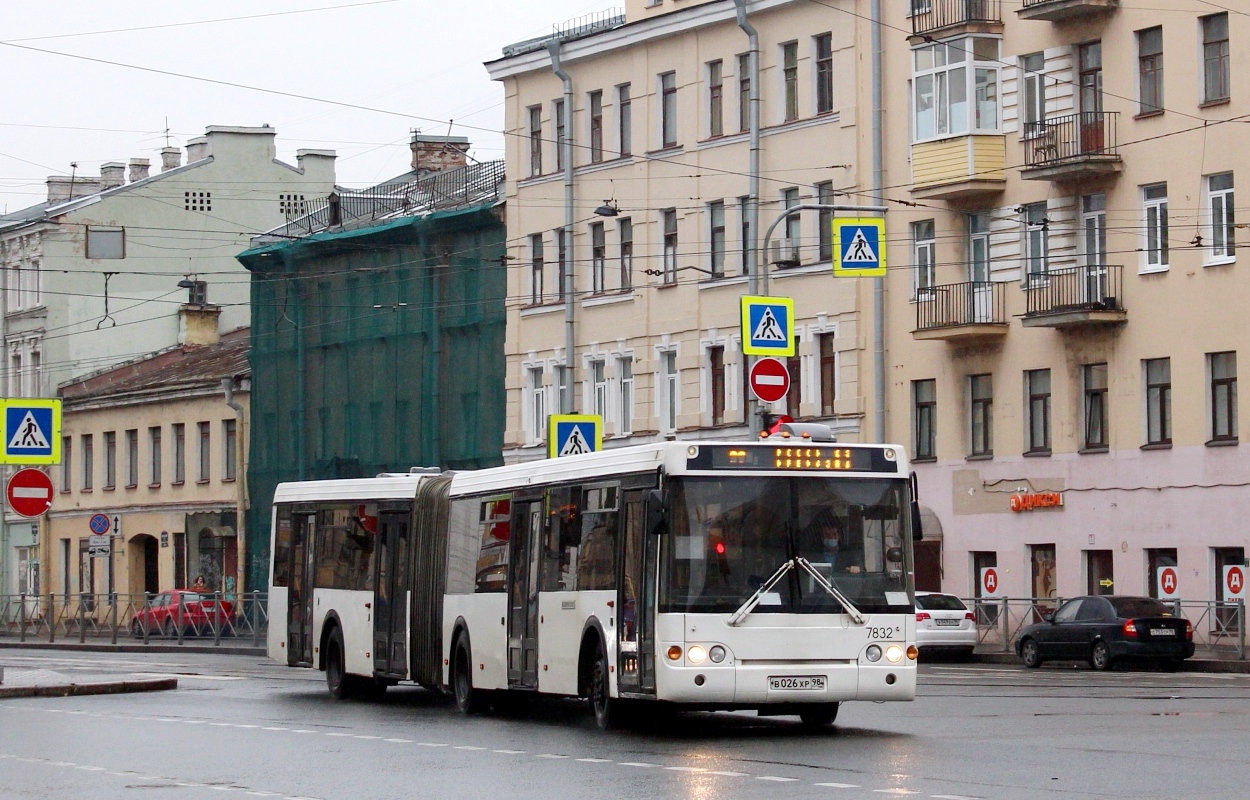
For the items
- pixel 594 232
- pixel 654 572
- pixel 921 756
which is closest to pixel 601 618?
pixel 654 572

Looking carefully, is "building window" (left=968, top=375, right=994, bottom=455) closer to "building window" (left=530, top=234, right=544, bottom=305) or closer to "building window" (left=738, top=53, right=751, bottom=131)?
"building window" (left=738, top=53, right=751, bottom=131)

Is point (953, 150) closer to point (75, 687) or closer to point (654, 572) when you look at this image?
point (75, 687)

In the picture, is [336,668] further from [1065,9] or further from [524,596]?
[1065,9]

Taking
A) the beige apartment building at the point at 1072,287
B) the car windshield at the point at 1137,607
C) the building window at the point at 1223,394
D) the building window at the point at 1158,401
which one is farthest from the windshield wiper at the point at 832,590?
the building window at the point at 1158,401

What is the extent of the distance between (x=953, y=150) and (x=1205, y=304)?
6615 mm

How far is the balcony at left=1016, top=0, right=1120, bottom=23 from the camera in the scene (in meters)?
43.9

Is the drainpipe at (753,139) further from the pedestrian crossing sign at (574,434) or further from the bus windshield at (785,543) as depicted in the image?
the bus windshield at (785,543)

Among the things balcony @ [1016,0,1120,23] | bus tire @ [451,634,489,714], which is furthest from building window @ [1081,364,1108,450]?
bus tire @ [451,634,489,714]

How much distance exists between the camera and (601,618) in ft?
71.3

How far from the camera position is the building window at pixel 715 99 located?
53.3 m

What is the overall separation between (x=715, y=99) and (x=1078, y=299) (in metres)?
12.1

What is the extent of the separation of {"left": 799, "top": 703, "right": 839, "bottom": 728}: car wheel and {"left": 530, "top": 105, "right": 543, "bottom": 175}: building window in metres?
38.3

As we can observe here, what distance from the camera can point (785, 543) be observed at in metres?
20.6

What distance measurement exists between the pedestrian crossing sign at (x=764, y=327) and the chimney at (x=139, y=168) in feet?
176
